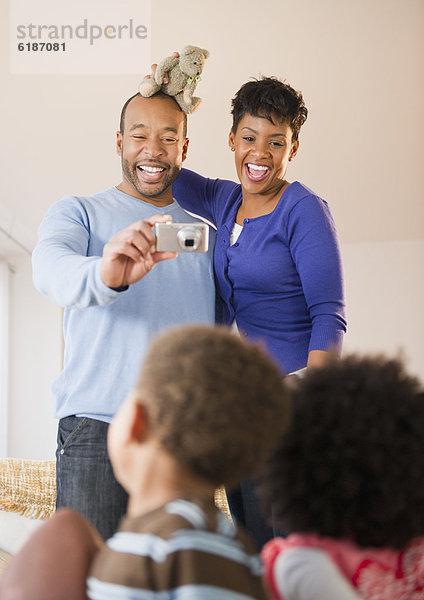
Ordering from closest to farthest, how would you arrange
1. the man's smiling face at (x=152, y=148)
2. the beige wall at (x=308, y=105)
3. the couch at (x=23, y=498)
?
the man's smiling face at (x=152, y=148), the couch at (x=23, y=498), the beige wall at (x=308, y=105)

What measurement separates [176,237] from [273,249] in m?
0.30

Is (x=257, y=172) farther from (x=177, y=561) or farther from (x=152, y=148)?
(x=177, y=561)

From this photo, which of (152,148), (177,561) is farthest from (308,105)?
(177,561)

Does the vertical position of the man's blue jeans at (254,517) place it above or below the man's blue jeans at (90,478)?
below

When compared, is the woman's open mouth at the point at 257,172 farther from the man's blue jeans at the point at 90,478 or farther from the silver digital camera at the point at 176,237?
the man's blue jeans at the point at 90,478

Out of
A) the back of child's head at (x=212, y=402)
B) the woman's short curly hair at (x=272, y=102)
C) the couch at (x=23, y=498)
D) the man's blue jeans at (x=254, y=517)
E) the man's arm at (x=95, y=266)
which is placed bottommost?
the couch at (x=23, y=498)

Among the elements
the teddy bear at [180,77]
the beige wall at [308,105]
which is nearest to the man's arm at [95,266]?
the teddy bear at [180,77]

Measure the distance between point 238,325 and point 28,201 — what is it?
4.20m

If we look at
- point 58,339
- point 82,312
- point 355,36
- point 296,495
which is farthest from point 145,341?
point 58,339

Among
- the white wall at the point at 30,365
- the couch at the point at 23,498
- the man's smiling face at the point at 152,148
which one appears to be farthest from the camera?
the white wall at the point at 30,365

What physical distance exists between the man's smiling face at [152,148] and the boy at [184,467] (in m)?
0.75

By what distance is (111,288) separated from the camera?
90 centimetres

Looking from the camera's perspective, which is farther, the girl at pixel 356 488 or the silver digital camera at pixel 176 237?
the silver digital camera at pixel 176 237

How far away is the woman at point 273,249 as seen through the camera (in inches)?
43.3
